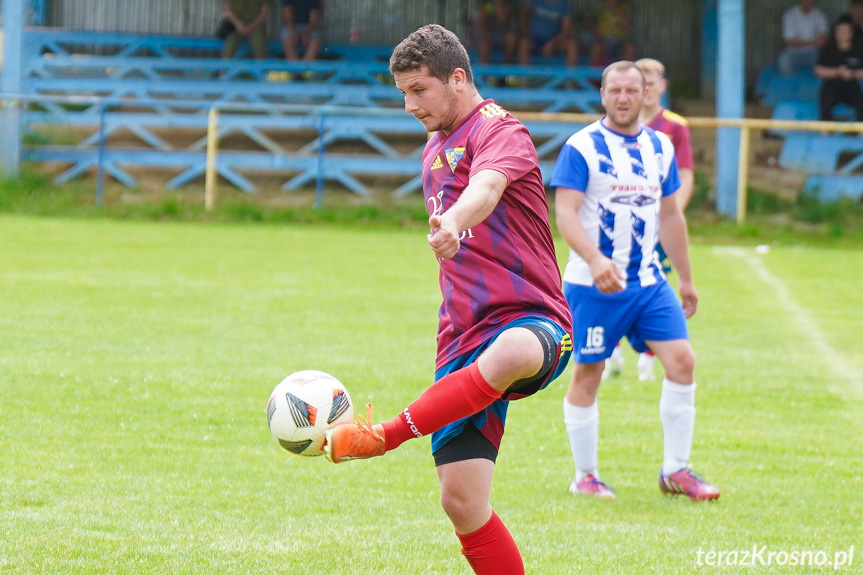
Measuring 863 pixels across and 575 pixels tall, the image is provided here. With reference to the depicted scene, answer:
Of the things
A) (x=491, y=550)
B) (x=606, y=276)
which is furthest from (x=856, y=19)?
(x=491, y=550)

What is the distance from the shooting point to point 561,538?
193 inches

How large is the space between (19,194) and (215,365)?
11973mm

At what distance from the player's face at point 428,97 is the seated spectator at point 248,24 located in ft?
64.4

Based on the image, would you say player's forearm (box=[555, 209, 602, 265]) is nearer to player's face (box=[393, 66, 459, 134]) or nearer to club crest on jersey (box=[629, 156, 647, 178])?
club crest on jersey (box=[629, 156, 647, 178])

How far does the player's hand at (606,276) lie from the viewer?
5262mm

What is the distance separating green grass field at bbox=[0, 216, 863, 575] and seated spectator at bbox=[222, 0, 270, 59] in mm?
11073

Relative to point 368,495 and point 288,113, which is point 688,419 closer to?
point 368,495

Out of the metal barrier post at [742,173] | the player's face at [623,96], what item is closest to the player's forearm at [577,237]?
the player's face at [623,96]

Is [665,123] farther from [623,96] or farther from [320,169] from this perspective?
[320,169]

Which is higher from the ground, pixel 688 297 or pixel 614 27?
pixel 614 27

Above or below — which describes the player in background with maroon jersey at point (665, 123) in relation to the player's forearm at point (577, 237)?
above

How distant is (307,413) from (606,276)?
2049mm

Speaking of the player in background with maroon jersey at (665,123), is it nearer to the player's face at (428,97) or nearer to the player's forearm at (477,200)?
the player's face at (428,97)

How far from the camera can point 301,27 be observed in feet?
75.6
